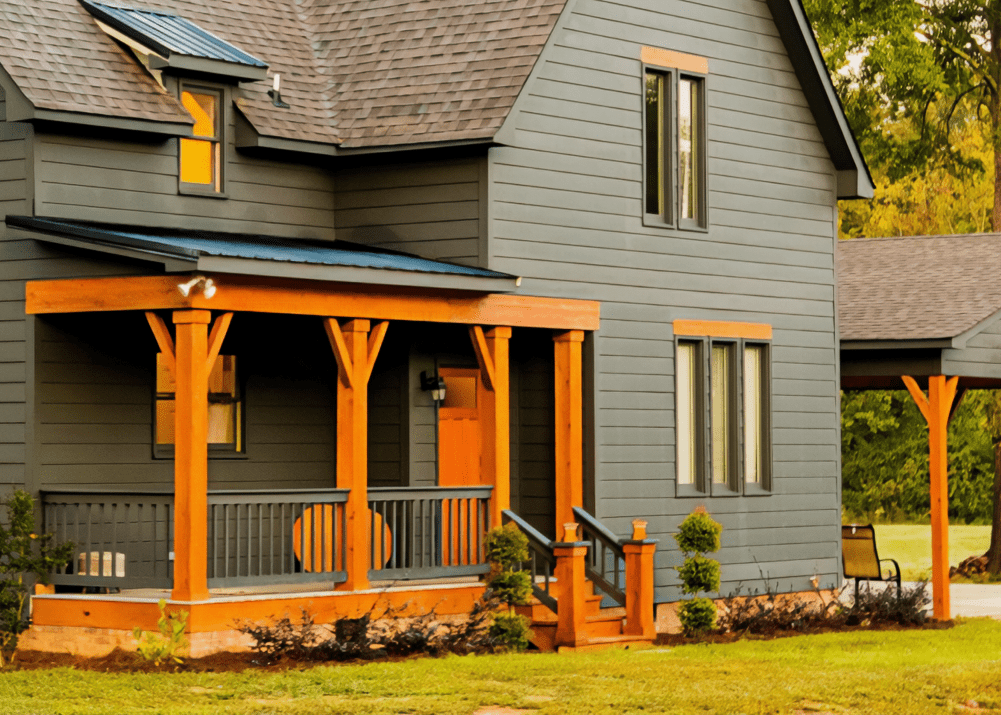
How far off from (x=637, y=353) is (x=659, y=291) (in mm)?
797

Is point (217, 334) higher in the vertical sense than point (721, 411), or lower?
higher

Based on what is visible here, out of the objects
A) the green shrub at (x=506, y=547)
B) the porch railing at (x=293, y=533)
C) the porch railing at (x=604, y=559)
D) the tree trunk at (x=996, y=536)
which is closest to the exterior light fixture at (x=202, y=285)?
the porch railing at (x=293, y=533)

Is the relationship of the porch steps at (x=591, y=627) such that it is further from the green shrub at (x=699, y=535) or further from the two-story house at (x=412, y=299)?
the green shrub at (x=699, y=535)

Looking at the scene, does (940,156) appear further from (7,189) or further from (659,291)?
(7,189)

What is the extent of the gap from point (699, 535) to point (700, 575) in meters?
0.42

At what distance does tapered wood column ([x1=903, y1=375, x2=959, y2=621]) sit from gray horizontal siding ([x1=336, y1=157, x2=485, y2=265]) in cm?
641

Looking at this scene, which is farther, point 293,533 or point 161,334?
point 293,533

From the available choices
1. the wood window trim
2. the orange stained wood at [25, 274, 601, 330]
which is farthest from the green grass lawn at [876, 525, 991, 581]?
the wood window trim

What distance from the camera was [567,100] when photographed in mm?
17719

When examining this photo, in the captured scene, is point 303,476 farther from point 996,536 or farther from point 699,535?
point 996,536

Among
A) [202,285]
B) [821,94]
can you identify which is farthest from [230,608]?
[821,94]

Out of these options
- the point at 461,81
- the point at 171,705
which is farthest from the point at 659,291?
the point at 171,705

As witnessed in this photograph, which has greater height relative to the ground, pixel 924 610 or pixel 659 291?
pixel 659 291

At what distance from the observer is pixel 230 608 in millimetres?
13906
